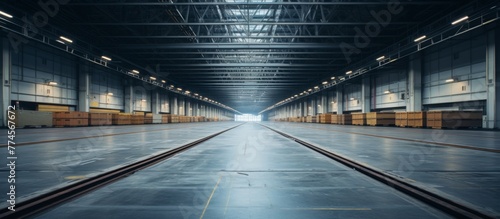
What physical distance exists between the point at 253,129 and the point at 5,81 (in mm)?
19569

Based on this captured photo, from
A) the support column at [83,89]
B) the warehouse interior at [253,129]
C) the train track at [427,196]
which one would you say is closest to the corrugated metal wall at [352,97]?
the warehouse interior at [253,129]

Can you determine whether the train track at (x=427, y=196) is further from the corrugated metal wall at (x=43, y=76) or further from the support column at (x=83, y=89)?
the support column at (x=83, y=89)

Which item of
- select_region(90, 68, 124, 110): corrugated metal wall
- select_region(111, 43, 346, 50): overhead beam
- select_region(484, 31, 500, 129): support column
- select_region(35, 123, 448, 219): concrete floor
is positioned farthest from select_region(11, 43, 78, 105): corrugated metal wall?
select_region(484, 31, 500, 129): support column

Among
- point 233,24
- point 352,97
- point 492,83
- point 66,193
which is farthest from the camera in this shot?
point 352,97

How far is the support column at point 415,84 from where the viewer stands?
86.0 feet

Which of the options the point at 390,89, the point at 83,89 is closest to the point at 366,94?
the point at 390,89

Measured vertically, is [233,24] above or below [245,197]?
above

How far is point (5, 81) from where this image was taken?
19.9 m

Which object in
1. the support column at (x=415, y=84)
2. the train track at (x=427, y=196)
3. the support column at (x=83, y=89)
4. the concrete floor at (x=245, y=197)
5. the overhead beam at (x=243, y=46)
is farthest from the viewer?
the support column at (x=83, y=89)

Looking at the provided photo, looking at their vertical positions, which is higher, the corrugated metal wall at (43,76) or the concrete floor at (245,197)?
the corrugated metal wall at (43,76)

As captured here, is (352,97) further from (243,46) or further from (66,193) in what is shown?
(66,193)

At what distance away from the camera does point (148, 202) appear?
3.47 m

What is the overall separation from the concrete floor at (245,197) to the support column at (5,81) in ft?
70.4

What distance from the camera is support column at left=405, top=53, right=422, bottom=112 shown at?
26.2m
